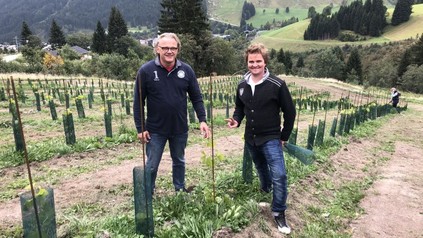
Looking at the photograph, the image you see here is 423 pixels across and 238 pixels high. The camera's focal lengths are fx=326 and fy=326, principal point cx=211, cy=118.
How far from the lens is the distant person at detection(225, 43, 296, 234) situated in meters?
3.21

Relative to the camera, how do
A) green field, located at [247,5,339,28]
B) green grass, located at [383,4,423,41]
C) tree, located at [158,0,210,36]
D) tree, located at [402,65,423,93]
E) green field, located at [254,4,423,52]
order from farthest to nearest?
green field, located at [247,5,339,28] → green field, located at [254,4,423,52] → green grass, located at [383,4,423,41] → tree, located at [402,65,423,93] → tree, located at [158,0,210,36]

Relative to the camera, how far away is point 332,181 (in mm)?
5312

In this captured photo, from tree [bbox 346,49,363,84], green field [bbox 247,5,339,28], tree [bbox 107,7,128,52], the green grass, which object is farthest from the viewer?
green field [bbox 247,5,339,28]

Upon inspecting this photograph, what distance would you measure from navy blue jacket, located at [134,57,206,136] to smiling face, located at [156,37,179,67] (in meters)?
0.12

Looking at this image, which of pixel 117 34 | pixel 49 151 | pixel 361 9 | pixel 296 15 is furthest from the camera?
pixel 296 15

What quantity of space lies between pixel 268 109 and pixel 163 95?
108cm

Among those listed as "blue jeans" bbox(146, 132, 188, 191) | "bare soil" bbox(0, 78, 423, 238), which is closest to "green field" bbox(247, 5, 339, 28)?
"bare soil" bbox(0, 78, 423, 238)

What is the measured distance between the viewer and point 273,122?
330cm

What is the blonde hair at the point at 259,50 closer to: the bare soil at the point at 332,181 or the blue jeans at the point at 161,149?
the blue jeans at the point at 161,149

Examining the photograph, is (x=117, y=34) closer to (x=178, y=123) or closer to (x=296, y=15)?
(x=178, y=123)

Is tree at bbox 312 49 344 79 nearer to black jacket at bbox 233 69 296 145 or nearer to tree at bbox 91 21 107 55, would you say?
tree at bbox 91 21 107 55

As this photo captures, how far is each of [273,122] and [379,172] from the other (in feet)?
13.3

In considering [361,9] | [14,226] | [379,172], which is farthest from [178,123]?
[361,9]

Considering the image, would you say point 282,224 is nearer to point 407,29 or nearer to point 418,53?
point 418,53
